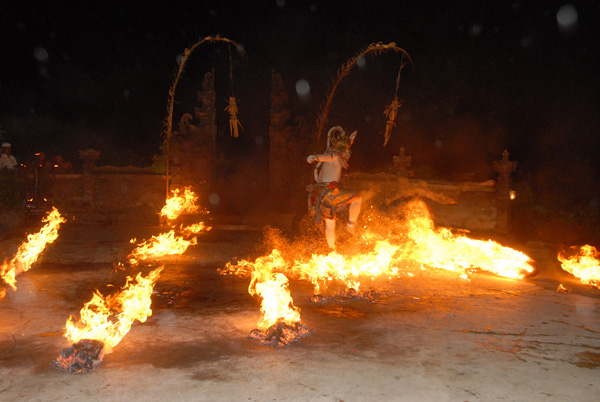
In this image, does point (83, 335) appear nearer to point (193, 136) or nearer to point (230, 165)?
point (193, 136)

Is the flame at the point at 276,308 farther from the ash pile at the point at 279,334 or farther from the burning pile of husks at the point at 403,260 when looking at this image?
the burning pile of husks at the point at 403,260

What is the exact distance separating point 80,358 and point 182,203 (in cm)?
1491

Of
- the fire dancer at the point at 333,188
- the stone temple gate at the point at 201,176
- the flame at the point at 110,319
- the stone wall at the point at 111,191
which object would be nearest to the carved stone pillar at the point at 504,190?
the stone temple gate at the point at 201,176

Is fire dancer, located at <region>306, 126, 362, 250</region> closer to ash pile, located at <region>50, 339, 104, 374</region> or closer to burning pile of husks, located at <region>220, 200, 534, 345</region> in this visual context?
burning pile of husks, located at <region>220, 200, 534, 345</region>

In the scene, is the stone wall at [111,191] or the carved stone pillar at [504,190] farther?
the stone wall at [111,191]

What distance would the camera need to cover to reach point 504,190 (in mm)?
14469

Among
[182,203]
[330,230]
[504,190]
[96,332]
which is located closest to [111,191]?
[182,203]

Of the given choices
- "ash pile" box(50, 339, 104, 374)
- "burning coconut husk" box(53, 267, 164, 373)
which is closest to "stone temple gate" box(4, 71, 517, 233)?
"burning coconut husk" box(53, 267, 164, 373)

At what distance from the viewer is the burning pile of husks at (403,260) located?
791 cm

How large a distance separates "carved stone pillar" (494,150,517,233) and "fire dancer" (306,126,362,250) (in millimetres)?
7131

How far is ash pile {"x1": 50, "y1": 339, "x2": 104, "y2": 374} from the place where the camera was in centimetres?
389

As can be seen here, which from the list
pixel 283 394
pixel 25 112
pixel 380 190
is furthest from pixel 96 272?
pixel 25 112

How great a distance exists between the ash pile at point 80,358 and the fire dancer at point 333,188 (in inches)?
226

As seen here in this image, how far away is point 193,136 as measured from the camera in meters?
19.6
